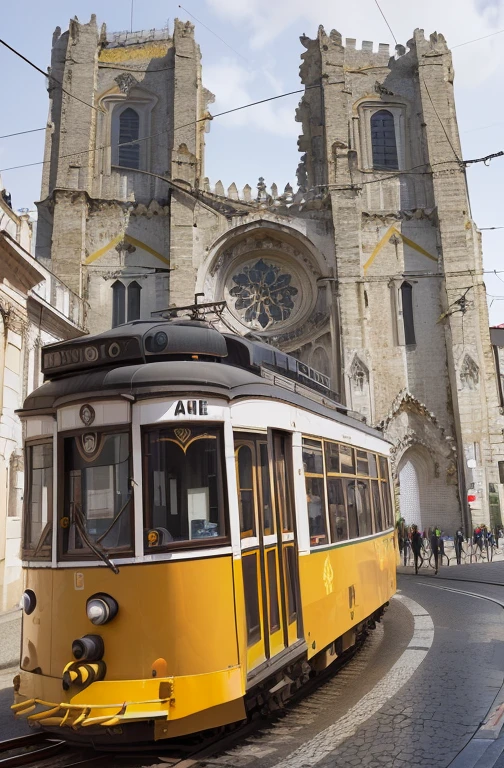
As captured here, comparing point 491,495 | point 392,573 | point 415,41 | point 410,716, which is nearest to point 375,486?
point 392,573

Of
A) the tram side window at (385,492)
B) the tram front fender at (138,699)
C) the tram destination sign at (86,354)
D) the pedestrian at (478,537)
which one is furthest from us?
the pedestrian at (478,537)

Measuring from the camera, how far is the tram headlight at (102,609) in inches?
157

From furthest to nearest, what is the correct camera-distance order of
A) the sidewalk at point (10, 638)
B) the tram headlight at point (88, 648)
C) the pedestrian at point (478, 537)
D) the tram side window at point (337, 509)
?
the pedestrian at point (478, 537) → the sidewalk at point (10, 638) → the tram side window at point (337, 509) → the tram headlight at point (88, 648)

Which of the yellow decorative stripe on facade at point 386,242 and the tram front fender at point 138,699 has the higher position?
the yellow decorative stripe on facade at point 386,242

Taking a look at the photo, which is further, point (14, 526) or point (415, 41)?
point (415, 41)

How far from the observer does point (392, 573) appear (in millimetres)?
9359

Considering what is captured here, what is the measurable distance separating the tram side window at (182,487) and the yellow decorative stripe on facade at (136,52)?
3016 centimetres

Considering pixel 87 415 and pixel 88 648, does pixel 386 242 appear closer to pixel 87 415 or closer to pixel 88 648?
pixel 87 415

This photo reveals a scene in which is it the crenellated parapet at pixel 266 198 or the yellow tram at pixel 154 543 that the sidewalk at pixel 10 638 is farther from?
the crenellated parapet at pixel 266 198

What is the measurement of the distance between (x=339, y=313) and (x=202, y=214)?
23.5 feet

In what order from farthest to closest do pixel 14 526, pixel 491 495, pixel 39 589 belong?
pixel 491 495 → pixel 14 526 → pixel 39 589

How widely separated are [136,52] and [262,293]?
522 inches

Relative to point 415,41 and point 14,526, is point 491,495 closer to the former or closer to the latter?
point 14,526

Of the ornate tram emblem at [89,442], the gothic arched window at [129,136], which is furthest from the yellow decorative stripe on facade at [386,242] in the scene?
the ornate tram emblem at [89,442]
